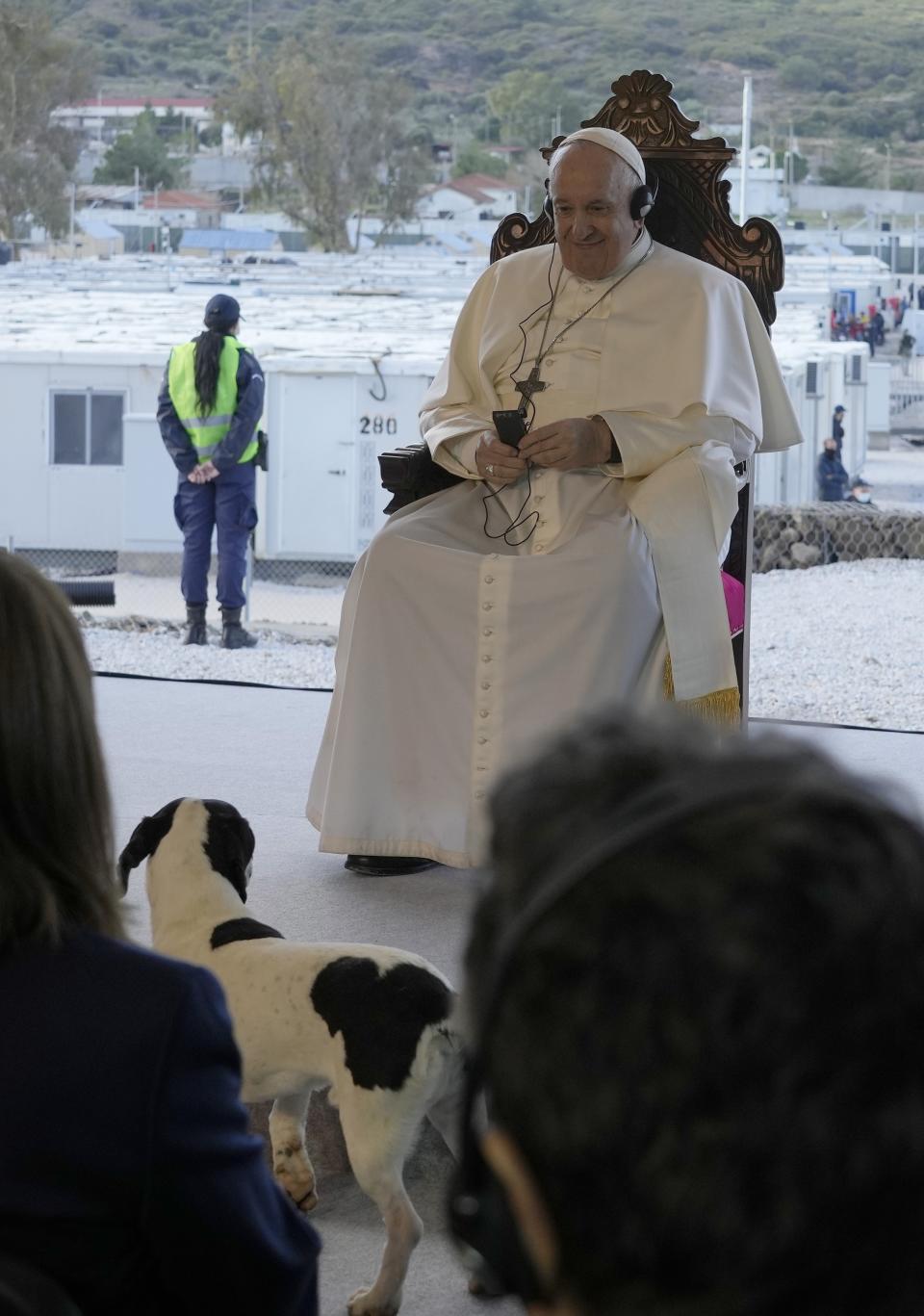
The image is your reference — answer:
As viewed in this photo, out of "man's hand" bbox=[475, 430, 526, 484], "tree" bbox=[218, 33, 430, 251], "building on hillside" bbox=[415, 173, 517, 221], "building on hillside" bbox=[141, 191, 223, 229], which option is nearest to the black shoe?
"man's hand" bbox=[475, 430, 526, 484]

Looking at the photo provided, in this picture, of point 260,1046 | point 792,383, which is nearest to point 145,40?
point 792,383

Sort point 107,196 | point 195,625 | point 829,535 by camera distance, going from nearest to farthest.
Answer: point 195,625, point 829,535, point 107,196

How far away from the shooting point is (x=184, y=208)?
53.2 feet

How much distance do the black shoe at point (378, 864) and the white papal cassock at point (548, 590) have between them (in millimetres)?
58

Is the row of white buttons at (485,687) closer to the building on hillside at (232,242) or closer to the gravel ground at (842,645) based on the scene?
the gravel ground at (842,645)

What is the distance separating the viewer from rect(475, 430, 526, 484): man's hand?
335cm

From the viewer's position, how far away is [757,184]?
40.6ft

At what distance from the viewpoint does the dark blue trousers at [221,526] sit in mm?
7668

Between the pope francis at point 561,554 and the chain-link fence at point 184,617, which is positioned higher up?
the pope francis at point 561,554

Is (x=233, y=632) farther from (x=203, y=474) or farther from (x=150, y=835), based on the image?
(x=150, y=835)

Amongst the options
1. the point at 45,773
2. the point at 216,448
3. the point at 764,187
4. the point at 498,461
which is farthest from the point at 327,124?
the point at 45,773

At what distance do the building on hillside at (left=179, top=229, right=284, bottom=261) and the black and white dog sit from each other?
52.8ft

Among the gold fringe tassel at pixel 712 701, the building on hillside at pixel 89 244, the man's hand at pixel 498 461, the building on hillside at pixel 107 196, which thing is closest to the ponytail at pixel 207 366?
the man's hand at pixel 498 461

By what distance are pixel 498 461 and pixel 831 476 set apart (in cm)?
949
